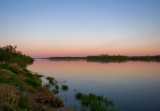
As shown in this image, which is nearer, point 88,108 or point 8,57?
point 88,108

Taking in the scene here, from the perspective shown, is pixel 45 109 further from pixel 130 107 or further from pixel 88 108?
pixel 130 107

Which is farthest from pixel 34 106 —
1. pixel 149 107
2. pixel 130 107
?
pixel 149 107

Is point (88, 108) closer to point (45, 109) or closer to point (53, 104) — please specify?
point (53, 104)

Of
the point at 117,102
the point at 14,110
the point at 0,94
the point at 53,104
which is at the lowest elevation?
the point at 117,102

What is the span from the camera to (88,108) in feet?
28.5

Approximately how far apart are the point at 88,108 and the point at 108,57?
120262 mm

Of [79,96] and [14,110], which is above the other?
[14,110]

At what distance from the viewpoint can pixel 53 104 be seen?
735cm

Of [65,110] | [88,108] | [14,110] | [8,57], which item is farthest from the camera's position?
[8,57]

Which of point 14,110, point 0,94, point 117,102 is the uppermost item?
point 0,94

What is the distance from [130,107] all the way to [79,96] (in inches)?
165

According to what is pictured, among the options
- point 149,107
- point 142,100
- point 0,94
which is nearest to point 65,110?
point 0,94

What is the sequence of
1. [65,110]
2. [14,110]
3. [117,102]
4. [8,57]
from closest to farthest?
1. [14,110]
2. [65,110]
3. [117,102]
4. [8,57]

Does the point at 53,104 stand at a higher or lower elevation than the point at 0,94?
lower
